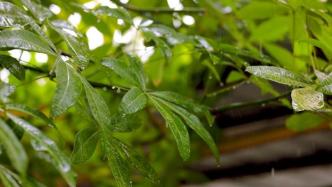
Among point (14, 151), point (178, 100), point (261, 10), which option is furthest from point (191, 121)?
point (261, 10)

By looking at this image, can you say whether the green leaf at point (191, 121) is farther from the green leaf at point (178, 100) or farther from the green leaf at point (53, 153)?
the green leaf at point (53, 153)

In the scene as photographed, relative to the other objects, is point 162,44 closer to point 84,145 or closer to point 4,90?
point 84,145

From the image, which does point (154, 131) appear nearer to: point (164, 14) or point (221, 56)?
point (164, 14)

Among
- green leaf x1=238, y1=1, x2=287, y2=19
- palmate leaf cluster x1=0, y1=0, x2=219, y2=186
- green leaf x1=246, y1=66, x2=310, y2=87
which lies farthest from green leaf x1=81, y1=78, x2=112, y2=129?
green leaf x1=238, y1=1, x2=287, y2=19

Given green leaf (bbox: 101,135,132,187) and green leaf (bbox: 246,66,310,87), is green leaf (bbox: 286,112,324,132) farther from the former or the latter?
green leaf (bbox: 101,135,132,187)

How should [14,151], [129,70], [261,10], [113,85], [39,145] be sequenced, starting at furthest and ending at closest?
[261,10]
[113,85]
[129,70]
[39,145]
[14,151]

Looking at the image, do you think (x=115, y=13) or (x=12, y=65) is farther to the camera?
(x=115, y=13)
